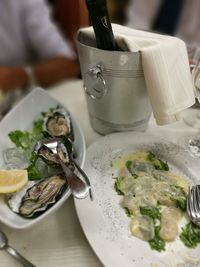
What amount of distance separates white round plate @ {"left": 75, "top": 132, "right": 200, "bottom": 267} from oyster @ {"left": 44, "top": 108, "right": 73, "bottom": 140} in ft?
0.17

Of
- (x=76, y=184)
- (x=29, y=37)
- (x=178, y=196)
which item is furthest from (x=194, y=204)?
(x=29, y=37)

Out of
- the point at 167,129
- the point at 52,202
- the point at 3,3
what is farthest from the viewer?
the point at 3,3

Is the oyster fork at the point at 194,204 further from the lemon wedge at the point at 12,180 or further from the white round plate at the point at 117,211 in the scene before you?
the lemon wedge at the point at 12,180

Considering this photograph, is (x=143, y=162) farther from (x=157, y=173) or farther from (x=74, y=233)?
(x=74, y=233)

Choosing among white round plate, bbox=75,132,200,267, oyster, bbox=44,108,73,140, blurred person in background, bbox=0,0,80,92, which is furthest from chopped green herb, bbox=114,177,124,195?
blurred person in background, bbox=0,0,80,92

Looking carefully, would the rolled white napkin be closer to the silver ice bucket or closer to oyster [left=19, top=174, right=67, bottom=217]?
the silver ice bucket

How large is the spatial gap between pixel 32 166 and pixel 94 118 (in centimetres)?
18

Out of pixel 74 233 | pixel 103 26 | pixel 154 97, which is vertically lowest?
pixel 74 233

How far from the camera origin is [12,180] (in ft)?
1.42

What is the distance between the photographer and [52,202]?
41cm

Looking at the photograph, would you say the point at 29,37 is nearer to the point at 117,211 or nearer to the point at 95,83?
the point at 95,83

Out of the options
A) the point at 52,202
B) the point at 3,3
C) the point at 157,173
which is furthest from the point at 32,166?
the point at 3,3

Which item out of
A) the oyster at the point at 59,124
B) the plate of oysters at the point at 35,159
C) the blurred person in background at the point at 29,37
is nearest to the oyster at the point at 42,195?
the plate of oysters at the point at 35,159

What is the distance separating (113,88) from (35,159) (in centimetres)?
17
